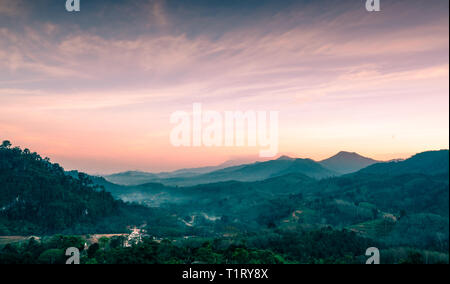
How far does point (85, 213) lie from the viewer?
448 ft

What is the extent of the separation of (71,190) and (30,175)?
19107 millimetres

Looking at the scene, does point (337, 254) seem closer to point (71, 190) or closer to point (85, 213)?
point (85, 213)

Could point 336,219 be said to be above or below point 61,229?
below

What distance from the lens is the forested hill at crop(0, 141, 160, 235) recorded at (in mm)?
118688

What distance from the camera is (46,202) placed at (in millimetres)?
129875

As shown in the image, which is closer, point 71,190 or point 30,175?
point 30,175

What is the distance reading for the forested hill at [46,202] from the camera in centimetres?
11869
